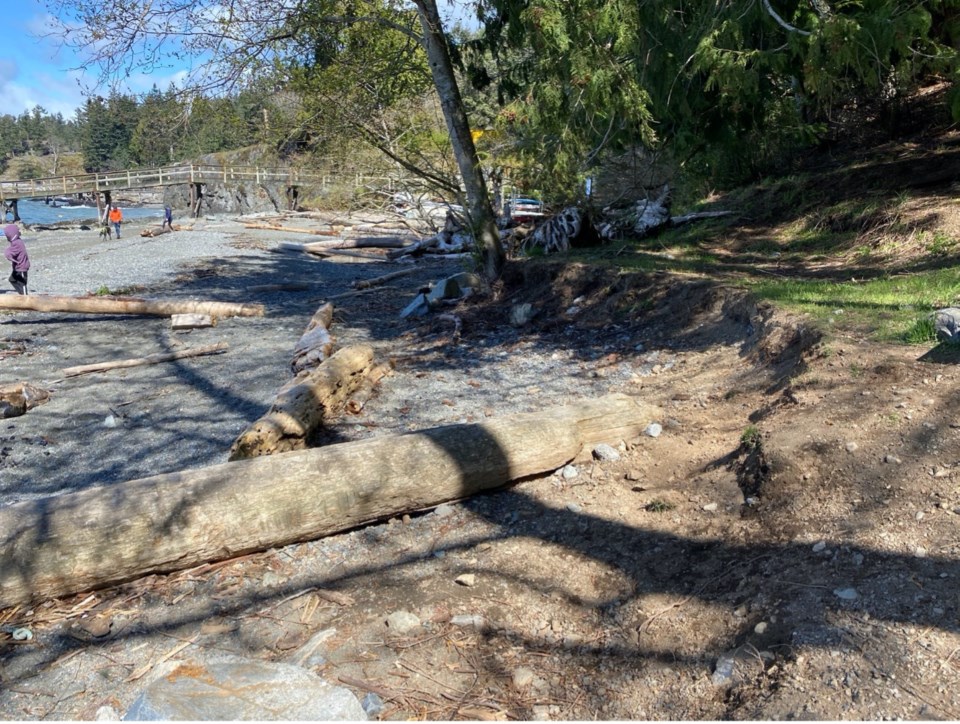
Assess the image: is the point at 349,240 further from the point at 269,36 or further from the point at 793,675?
the point at 793,675

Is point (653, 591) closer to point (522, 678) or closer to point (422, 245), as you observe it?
point (522, 678)

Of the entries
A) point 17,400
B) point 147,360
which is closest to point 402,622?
point 17,400

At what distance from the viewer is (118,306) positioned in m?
14.9

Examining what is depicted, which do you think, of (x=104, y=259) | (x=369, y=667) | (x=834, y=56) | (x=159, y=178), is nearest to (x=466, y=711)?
(x=369, y=667)

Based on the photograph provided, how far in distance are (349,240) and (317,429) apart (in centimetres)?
2148

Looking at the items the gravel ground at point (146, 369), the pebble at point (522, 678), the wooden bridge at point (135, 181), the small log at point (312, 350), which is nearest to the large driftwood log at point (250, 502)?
the pebble at point (522, 678)

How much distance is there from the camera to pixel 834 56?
300 inches

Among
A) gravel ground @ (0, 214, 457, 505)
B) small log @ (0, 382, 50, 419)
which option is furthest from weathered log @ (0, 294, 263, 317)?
small log @ (0, 382, 50, 419)

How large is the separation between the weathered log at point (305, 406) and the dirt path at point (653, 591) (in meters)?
1.38

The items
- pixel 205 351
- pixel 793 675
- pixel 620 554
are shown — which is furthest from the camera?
pixel 205 351

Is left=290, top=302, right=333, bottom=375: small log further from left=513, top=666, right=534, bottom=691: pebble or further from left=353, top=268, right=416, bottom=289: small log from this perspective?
left=513, top=666, right=534, bottom=691: pebble

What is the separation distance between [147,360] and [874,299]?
371 inches

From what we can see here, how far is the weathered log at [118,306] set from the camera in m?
14.5

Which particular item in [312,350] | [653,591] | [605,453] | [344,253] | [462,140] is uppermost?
[462,140]
